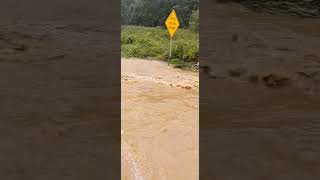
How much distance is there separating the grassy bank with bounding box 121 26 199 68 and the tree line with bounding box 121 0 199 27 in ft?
6.39

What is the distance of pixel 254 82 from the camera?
0.96 meters

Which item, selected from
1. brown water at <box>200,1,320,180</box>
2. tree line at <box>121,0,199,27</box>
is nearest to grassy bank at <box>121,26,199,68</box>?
tree line at <box>121,0,199,27</box>

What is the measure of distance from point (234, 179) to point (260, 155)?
0.10 metres

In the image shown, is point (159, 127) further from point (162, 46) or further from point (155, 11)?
point (155, 11)

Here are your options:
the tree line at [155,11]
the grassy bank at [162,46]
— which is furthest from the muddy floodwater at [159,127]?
the tree line at [155,11]

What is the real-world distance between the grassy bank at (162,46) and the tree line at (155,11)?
1947 millimetres

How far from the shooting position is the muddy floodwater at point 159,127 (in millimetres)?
2264

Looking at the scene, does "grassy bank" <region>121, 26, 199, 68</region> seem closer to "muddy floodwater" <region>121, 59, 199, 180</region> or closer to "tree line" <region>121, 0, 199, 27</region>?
"muddy floodwater" <region>121, 59, 199, 180</region>

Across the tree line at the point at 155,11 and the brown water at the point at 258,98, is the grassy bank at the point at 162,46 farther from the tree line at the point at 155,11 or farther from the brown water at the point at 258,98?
the brown water at the point at 258,98

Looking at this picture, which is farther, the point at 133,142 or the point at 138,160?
the point at 133,142

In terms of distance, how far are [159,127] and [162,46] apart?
247 inches
